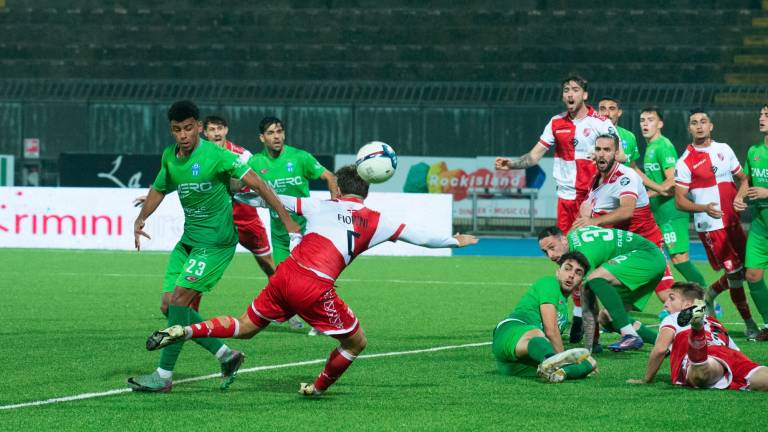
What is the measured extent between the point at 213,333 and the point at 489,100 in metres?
20.3

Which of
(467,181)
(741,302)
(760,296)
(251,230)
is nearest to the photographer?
(760,296)

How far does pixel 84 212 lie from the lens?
22.5 m

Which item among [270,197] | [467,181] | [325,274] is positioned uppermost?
[467,181]

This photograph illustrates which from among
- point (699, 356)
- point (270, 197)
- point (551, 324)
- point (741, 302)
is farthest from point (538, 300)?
point (741, 302)

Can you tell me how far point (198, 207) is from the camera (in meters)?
8.55

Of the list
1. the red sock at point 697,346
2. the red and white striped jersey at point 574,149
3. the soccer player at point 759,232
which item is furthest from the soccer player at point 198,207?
the soccer player at point 759,232

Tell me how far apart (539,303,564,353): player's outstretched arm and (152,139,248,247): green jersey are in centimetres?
218

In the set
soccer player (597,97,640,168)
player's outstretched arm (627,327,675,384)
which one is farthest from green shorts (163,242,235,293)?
soccer player (597,97,640,168)

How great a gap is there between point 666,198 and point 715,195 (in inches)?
57.2

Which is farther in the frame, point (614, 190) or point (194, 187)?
point (614, 190)

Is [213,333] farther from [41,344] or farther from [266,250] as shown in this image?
[266,250]

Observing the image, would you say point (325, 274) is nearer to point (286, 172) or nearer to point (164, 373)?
point (164, 373)

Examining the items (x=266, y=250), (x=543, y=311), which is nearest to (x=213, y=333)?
(x=543, y=311)

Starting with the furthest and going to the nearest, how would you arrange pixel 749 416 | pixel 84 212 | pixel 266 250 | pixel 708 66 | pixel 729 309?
1. pixel 708 66
2. pixel 84 212
3. pixel 729 309
4. pixel 266 250
5. pixel 749 416
